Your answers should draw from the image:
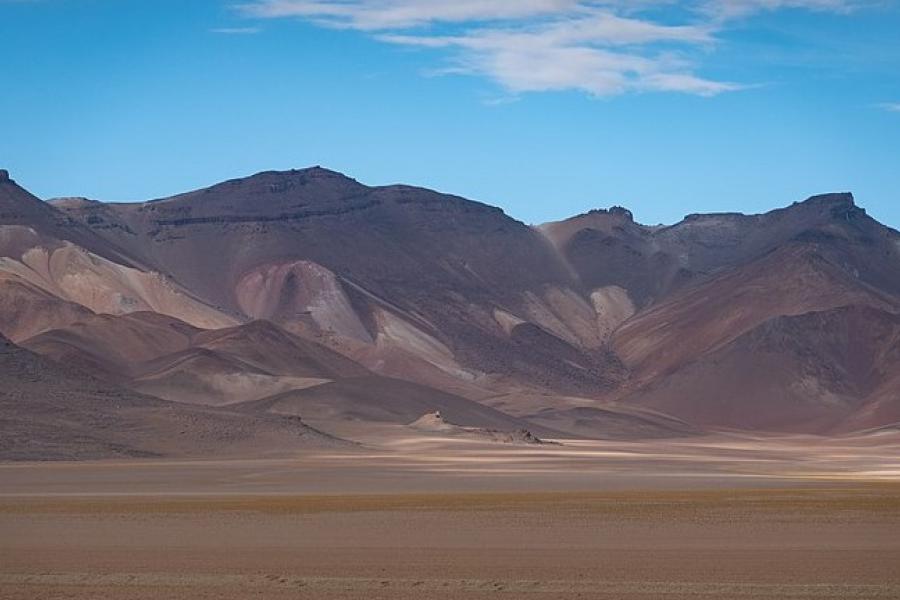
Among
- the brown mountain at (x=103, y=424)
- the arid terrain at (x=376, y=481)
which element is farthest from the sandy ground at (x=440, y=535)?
the brown mountain at (x=103, y=424)

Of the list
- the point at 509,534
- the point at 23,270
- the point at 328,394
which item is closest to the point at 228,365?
the point at 328,394

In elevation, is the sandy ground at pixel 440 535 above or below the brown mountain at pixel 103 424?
below

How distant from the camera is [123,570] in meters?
32.9

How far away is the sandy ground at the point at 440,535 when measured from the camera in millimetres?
30672

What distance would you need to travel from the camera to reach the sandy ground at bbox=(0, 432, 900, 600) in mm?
30672

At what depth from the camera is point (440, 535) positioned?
40.0m

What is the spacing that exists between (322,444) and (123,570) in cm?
7064

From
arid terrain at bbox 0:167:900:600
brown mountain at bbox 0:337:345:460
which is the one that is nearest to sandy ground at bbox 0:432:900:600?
arid terrain at bbox 0:167:900:600

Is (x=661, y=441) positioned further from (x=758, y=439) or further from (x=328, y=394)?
(x=328, y=394)

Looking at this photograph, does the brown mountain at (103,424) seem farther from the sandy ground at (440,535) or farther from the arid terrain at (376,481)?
the sandy ground at (440,535)

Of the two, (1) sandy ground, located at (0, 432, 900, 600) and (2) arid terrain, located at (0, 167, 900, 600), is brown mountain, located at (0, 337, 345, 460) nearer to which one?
(2) arid terrain, located at (0, 167, 900, 600)

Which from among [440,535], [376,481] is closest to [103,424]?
[376,481]

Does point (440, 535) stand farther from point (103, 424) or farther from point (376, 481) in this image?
point (103, 424)

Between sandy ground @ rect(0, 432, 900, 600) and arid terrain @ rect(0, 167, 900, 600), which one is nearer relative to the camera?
sandy ground @ rect(0, 432, 900, 600)
